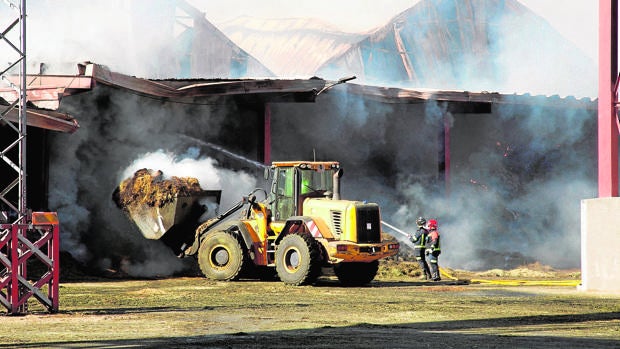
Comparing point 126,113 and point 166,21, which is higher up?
point 166,21

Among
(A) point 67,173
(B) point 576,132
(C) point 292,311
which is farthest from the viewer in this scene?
(B) point 576,132

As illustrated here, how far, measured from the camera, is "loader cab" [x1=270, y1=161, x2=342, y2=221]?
2050cm

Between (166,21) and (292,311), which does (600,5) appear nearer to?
(292,311)

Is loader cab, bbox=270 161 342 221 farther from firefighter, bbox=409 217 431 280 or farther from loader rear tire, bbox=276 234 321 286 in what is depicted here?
firefighter, bbox=409 217 431 280

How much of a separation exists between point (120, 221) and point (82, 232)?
3.29 feet

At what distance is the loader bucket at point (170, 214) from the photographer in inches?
882

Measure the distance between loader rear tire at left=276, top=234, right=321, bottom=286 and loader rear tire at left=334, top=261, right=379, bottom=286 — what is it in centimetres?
105

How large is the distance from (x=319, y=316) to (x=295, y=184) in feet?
23.3

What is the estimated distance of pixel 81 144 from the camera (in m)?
24.5

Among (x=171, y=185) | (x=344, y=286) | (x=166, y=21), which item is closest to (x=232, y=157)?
(x=171, y=185)

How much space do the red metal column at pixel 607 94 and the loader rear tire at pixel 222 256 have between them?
7.53 meters

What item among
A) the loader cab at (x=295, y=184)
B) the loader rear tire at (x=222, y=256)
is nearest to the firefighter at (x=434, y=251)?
the loader cab at (x=295, y=184)

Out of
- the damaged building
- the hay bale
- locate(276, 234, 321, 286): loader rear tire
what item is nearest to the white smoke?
the damaged building

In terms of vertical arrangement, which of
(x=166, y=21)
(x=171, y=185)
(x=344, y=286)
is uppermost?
(x=166, y=21)
